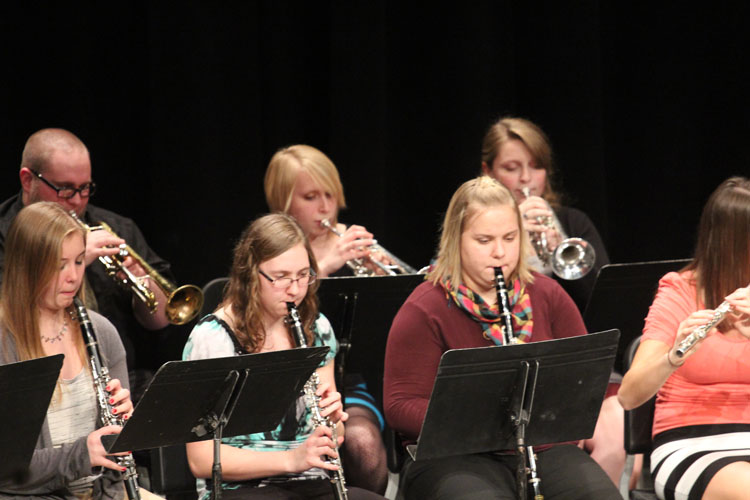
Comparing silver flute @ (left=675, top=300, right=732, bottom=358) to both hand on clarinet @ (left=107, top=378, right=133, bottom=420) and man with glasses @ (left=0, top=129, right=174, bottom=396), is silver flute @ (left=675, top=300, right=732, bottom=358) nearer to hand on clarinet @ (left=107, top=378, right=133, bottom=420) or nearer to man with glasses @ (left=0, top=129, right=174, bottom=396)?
hand on clarinet @ (left=107, top=378, right=133, bottom=420)

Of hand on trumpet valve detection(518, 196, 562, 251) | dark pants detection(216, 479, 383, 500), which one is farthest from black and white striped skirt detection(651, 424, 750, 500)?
hand on trumpet valve detection(518, 196, 562, 251)

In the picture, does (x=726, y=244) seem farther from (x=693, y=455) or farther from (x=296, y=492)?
(x=296, y=492)

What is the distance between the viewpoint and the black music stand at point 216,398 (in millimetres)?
2414

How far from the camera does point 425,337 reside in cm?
304

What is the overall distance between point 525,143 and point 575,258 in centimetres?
56

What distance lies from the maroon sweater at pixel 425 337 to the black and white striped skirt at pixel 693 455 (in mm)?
425

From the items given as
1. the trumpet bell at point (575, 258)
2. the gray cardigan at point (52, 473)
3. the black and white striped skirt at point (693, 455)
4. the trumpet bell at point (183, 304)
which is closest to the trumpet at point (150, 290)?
the trumpet bell at point (183, 304)

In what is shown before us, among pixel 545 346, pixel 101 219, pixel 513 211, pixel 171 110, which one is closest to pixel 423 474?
pixel 545 346

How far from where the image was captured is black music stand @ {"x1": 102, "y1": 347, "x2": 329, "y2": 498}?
2.41m

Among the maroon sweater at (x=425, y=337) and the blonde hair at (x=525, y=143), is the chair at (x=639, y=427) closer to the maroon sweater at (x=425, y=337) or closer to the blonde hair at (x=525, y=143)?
the maroon sweater at (x=425, y=337)

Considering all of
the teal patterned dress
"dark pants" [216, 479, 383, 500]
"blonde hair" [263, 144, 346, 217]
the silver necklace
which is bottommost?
"dark pants" [216, 479, 383, 500]

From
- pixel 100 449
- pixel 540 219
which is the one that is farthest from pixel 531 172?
pixel 100 449

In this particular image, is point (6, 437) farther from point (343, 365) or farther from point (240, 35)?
point (240, 35)

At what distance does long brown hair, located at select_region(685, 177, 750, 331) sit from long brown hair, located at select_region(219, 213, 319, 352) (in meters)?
1.17
